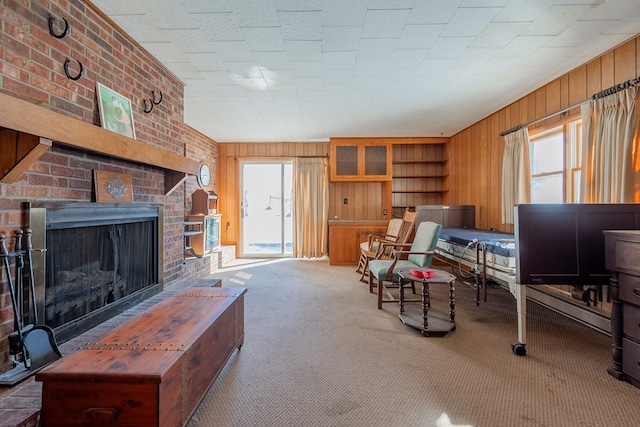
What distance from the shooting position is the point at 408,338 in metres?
2.44

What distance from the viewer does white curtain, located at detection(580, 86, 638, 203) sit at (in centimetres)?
235

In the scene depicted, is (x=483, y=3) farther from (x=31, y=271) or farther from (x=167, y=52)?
(x=31, y=271)

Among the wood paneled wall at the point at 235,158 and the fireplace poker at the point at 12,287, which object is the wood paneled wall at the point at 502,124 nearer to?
the wood paneled wall at the point at 235,158

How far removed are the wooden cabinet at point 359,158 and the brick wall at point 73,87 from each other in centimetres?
327

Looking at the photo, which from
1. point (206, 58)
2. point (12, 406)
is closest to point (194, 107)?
point (206, 58)

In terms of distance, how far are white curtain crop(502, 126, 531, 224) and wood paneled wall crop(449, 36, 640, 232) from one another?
167mm

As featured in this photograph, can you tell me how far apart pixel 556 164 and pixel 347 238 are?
3.23m

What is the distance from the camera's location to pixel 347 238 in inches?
217

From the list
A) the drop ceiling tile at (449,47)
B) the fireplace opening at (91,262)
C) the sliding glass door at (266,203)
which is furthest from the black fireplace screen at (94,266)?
the sliding glass door at (266,203)

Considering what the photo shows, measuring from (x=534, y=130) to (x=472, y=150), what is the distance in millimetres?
1396

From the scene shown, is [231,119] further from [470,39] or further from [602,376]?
[602,376]

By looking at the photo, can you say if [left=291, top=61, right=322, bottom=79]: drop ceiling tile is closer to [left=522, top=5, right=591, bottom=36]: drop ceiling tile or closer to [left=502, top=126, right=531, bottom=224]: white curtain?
[left=522, top=5, right=591, bottom=36]: drop ceiling tile

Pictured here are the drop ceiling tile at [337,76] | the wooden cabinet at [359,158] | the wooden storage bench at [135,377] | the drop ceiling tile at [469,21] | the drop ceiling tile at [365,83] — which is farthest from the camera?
the wooden cabinet at [359,158]

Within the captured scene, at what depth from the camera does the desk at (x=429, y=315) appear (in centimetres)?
252
